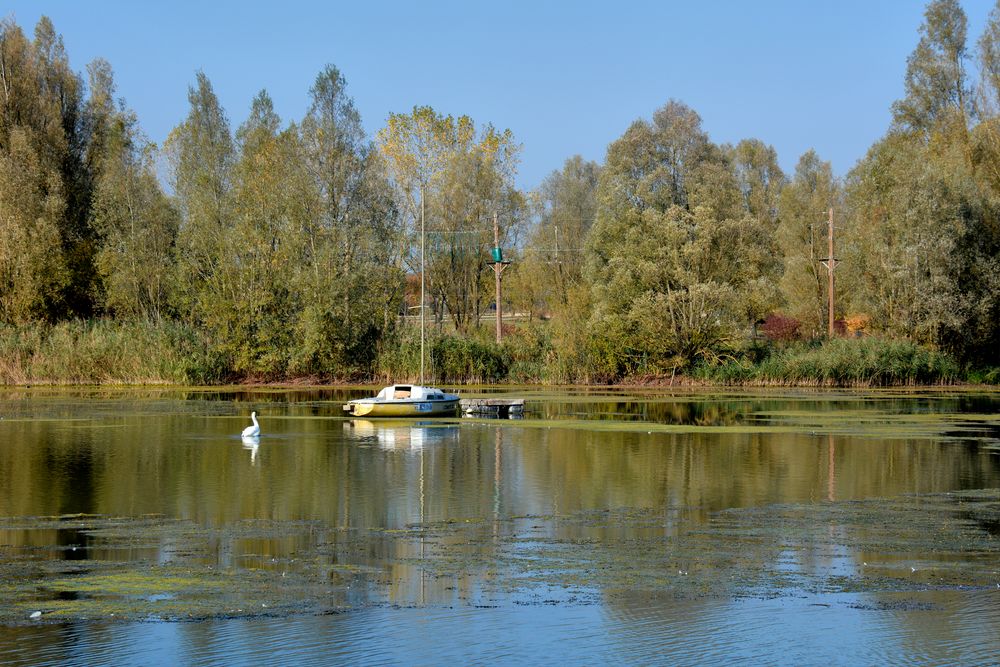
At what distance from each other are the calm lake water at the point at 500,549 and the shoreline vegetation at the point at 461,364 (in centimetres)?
2613

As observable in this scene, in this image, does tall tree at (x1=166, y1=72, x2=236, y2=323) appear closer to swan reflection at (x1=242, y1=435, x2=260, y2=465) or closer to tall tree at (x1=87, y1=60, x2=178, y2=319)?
tall tree at (x1=87, y1=60, x2=178, y2=319)

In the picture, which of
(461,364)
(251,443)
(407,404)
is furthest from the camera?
(461,364)

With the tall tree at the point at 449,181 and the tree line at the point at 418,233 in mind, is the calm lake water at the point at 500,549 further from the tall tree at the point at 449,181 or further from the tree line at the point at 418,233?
the tall tree at the point at 449,181

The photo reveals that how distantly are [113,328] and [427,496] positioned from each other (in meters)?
47.7

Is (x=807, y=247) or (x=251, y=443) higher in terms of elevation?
(x=807, y=247)

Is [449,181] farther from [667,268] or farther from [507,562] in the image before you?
[507,562]

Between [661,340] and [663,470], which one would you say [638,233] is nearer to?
[661,340]

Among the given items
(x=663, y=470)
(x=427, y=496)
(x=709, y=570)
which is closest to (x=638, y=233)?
(x=663, y=470)

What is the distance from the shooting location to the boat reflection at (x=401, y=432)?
3291cm

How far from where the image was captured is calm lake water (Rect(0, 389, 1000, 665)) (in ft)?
39.8

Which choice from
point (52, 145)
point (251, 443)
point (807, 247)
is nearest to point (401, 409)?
point (251, 443)

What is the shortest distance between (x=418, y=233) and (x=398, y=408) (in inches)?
1431

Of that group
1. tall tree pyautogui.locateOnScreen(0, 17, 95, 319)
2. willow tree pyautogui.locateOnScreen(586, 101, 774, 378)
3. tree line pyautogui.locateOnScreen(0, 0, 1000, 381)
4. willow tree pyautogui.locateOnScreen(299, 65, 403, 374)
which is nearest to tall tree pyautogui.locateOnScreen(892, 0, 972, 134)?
tree line pyautogui.locateOnScreen(0, 0, 1000, 381)

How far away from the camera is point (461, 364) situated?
62312 mm
